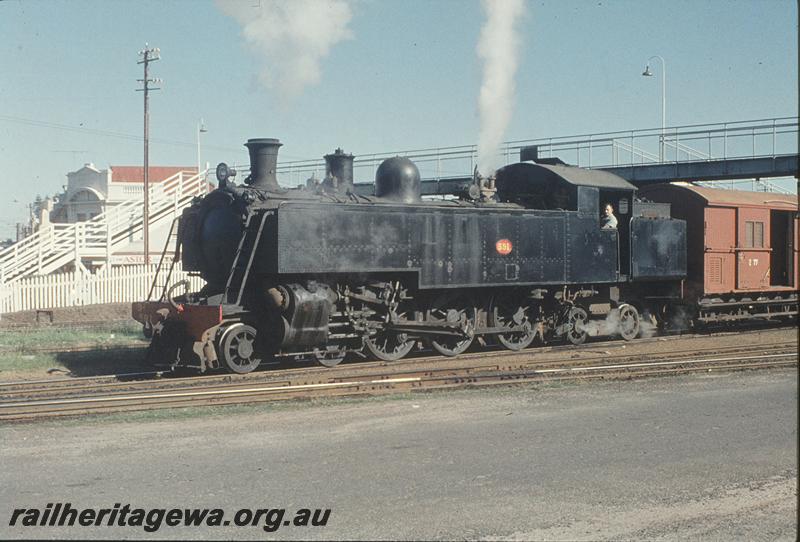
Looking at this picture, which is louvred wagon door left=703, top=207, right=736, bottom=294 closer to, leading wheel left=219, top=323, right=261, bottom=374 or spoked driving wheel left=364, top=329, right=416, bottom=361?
spoked driving wheel left=364, top=329, right=416, bottom=361

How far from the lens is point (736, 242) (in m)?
19.6

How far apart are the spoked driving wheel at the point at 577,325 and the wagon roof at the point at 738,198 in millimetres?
4085

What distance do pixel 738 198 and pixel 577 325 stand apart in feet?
19.2

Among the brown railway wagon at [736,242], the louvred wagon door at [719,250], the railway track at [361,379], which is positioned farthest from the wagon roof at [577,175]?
the railway track at [361,379]

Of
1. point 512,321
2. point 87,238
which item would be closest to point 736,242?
point 512,321

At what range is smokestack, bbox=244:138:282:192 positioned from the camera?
13508 millimetres

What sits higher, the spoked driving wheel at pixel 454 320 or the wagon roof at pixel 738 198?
the wagon roof at pixel 738 198

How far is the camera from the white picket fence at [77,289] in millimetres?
26844

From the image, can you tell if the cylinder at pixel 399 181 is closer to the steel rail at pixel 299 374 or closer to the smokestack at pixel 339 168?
the smokestack at pixel 339 168

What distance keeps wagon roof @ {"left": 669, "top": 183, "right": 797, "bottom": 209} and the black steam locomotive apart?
5.50 ft

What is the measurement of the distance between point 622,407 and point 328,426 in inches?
131

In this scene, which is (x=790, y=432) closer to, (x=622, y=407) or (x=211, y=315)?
(x=622, y=407)

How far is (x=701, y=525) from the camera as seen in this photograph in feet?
19.3

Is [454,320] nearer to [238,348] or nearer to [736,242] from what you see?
[238,348]
